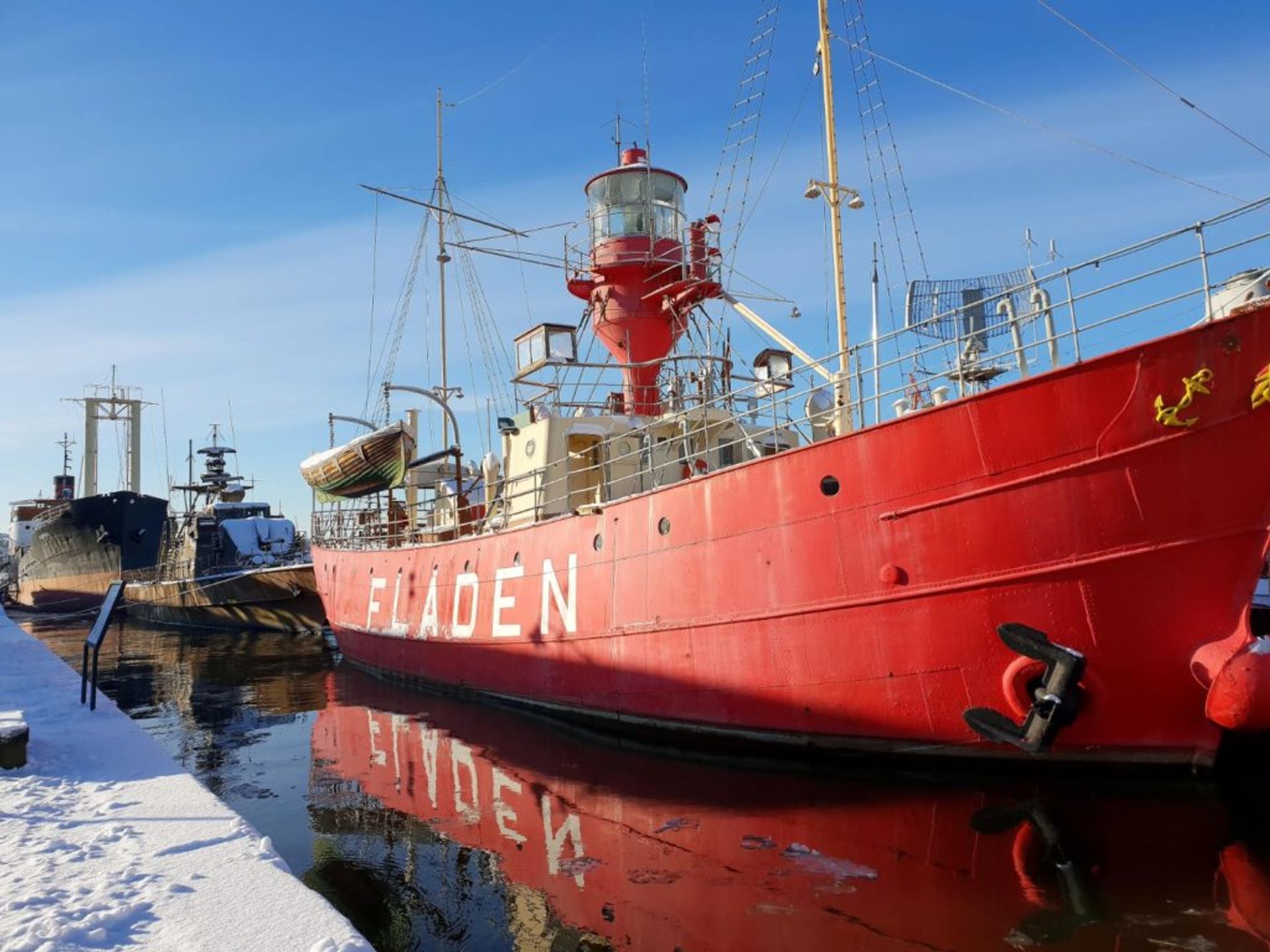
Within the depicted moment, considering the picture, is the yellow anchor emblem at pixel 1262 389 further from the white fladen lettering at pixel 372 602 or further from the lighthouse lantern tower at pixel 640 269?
the white fladen lettering at pixel 372 602

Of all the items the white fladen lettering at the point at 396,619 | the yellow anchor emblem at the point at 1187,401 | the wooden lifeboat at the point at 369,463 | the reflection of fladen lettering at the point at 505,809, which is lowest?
the reflection of fladen lettering at the point at 505,809

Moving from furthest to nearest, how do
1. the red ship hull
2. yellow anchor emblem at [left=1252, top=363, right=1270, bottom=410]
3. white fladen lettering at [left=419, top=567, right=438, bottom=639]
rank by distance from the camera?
white fladen lettering at [left=419, top=567, right=438, bottom=639]
the red ship hull
yellow anchor emblem at [left=1252, top=363, right=1270, bottom=410]

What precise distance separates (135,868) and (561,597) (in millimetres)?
7172

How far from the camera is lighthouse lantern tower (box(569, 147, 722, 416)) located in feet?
50.0

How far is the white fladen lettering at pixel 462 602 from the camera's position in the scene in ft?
44.8

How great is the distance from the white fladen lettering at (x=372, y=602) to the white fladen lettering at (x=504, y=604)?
16.8 ft

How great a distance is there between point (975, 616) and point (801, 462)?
2.21m

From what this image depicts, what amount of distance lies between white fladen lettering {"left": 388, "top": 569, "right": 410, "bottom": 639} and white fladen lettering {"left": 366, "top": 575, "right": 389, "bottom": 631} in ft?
2.23

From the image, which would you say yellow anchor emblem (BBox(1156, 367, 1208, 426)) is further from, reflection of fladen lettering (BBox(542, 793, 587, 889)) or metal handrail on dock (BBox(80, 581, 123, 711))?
metal handrail on dock (BBox(80, 581, 123, 711))

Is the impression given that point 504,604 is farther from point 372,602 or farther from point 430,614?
point 372,602

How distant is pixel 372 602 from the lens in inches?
703

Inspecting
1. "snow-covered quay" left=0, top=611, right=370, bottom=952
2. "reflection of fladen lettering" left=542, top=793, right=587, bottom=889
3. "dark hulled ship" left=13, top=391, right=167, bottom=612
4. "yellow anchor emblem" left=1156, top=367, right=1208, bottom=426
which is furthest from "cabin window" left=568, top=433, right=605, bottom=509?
"dark hulled ship" left=13, top=391, right=167, bottom=612

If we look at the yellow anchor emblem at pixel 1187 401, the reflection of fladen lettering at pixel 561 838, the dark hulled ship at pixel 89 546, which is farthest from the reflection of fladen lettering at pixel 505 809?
the dark hulled ship at pixel 89 546

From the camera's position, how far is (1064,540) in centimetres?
711
